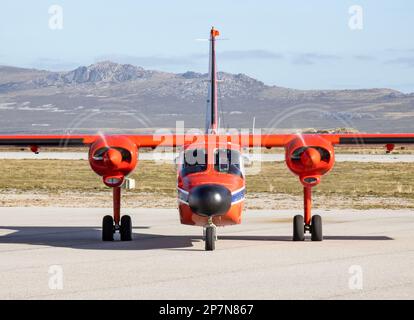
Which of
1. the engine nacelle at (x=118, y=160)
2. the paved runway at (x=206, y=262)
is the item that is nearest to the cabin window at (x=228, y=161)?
the paved runway at (x=206, y=262)

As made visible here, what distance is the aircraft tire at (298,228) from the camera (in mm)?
22000

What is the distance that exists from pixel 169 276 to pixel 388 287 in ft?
12.9

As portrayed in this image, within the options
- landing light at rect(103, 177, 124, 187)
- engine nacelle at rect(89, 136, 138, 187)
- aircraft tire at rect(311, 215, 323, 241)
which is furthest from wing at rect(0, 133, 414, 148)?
aircraft tire at rect(311, 215, 323, 241)

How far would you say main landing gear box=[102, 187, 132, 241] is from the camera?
22.0 m

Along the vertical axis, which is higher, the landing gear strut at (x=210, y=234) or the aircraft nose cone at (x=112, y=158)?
the aircraft nose cone at (x=112, y=158)

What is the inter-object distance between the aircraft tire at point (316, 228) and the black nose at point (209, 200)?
378cm

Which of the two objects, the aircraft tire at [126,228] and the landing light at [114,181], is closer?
the landing light at [114,181]

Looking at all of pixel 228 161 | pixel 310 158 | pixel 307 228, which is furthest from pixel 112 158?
pixel 307 228

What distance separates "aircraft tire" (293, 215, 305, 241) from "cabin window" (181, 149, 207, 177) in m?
3.13

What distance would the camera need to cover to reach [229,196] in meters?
19.0

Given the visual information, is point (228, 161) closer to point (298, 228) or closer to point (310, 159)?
point (310, 159)

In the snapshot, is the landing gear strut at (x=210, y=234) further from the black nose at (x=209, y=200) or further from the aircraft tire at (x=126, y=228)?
the aircraft tire at (x=126, y=228)

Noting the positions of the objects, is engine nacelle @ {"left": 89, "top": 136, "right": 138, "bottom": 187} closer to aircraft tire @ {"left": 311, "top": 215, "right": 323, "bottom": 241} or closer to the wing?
the wing

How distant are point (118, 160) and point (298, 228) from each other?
480 cm
